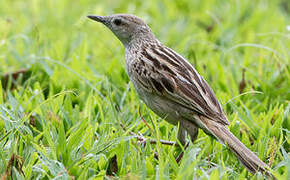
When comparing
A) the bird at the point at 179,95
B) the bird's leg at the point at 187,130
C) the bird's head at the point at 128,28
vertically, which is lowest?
the bird's leg at the point at 187,130

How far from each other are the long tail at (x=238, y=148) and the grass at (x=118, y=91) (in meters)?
0.10

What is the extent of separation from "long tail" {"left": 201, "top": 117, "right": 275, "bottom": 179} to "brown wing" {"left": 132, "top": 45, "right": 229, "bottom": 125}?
0.26 ft

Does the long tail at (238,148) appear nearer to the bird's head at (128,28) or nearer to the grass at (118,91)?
the grass at (118,91)

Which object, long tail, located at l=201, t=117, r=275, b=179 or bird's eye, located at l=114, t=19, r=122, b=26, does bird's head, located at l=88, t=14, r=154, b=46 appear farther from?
long tail, located at l=201, t=117, r=275, b=179

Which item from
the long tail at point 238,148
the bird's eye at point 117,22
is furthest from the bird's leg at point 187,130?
the bird's eye at point 117,22

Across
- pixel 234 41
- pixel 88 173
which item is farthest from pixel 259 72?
pixel 88 173

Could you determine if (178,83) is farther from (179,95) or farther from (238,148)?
(238,148)

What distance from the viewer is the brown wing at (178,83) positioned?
4.38 metres

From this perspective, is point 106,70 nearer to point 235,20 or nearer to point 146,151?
point 146,151

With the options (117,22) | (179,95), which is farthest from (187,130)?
(117,22)

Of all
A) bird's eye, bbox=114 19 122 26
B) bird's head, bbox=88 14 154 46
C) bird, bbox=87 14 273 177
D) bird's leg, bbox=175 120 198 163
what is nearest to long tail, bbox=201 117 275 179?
bird, bbox=87 14 273 177

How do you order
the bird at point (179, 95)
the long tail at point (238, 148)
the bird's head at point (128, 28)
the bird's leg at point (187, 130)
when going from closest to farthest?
1. the long tail at point (238, 148)
2. the bird at point (179, 95)
3. the bird's leg at point (187, 130)
4. the bird's head at point (128, 28)

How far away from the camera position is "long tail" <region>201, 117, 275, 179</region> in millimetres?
3867

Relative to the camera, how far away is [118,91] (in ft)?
18.8
